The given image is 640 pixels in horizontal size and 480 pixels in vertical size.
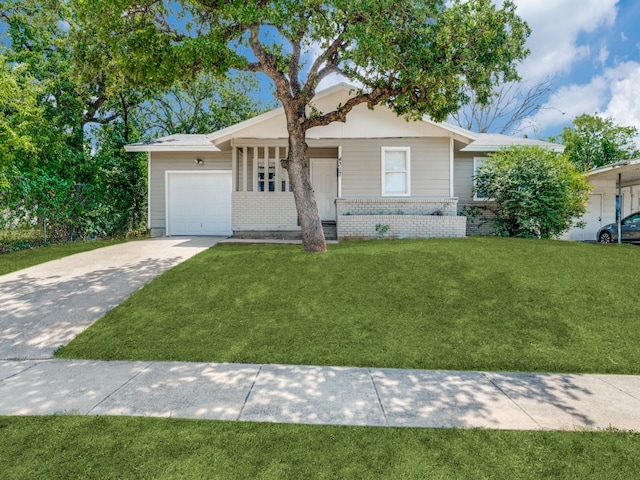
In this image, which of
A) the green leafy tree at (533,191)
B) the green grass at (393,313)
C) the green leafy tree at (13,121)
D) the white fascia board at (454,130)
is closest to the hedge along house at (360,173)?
the white fascia board at (454,130)

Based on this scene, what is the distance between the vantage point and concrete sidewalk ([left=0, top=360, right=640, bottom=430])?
3279 mm

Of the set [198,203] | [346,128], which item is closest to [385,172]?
[346,128]

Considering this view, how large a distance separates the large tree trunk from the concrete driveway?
3.32 metres

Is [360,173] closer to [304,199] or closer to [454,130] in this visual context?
[454,130]

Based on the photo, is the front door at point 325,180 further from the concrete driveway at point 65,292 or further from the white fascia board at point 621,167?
the white fascia board at point 621,167

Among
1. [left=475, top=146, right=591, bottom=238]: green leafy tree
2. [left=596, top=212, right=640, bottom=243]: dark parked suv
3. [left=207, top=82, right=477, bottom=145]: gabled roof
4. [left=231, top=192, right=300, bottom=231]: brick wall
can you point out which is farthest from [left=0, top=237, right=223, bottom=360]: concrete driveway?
[left=596, top=212, right=640, bottom=243]: dark parked suv

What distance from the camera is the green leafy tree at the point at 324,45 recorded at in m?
8.10

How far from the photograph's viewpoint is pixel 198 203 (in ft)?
50.4

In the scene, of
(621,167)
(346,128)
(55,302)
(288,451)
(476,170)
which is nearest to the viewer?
(288,451)

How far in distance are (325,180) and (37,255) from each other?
32.3ft

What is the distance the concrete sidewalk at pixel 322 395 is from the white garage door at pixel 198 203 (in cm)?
1088

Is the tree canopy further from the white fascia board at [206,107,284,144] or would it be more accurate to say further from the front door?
the front door

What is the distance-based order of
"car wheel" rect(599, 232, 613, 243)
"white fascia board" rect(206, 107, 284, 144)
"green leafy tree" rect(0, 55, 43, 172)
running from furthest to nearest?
"car wheel" rect(599, 232, 613, 243) → "white fascia board" rect(206, 107, 284, 144) → "green leafy tree" rect(0, 55, 43, 172)

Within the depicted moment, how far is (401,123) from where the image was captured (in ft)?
42.4
